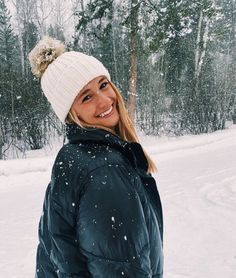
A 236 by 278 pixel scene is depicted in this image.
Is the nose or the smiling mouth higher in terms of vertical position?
the nose

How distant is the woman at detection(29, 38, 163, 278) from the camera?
1.24 metres

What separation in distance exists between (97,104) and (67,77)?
0.14m

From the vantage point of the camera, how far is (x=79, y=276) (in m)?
1.34

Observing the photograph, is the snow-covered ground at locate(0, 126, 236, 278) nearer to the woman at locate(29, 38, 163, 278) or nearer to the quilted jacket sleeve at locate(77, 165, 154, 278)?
the woman at locate(29, 38, 163, 278)

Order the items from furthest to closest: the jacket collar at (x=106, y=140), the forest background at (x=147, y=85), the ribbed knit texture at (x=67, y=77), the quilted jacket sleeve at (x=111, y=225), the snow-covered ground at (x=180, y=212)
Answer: the forest background at (x=147, y=85) < the snow-covered ground at (x=180, y=212) < the ribbed knit texture at (x=67, y=77) < the jacket collar at (x=106, y=140) < the quilted jacket sleeve at (x=111, y=225)

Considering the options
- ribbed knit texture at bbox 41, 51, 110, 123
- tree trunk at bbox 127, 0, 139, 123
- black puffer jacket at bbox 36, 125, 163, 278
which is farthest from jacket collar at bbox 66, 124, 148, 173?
tree trunk at bbox 127, 0, 139, 123

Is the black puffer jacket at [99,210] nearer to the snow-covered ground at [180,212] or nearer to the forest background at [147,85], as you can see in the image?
the snow-covered ground at [180,212]

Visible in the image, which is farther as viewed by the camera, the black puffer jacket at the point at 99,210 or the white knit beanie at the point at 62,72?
the white knit beanie at the point at 62,72

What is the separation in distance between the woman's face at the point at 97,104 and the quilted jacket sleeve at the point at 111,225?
0.30 m

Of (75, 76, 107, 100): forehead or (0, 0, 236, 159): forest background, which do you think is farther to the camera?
(0, 0, 236, 159): forest background

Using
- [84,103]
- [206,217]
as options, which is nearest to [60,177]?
[84,103]

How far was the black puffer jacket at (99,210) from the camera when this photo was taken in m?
1.23

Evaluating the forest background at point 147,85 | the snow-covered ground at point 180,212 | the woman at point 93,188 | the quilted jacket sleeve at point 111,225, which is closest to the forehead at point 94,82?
the woman at point 93,188

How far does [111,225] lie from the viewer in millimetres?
1230
